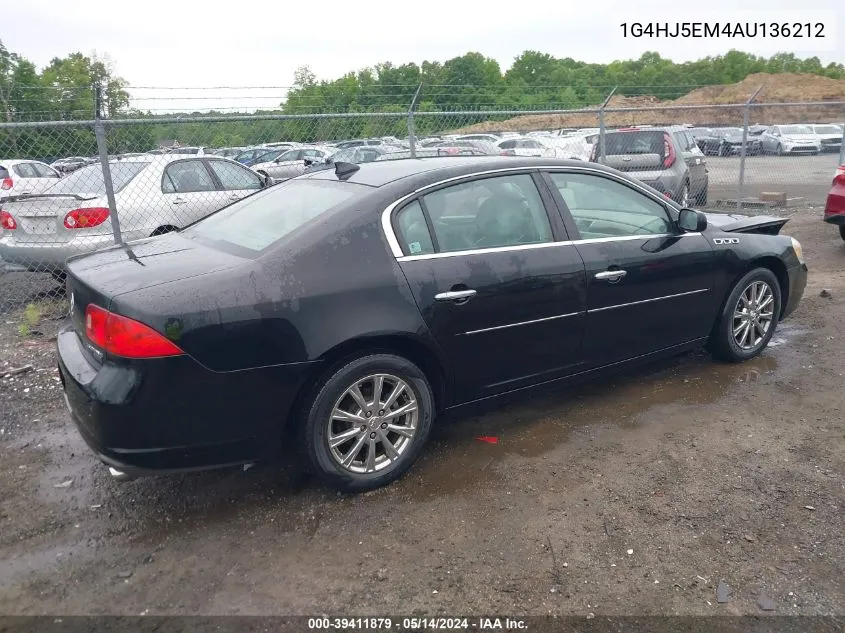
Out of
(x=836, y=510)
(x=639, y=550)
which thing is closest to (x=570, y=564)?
(x=639, y=550)

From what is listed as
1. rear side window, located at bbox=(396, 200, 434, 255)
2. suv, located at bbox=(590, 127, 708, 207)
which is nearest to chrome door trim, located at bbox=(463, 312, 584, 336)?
rear side window, located at bbox=(396, 200, 434, 255)

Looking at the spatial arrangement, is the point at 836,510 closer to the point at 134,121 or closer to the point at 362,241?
the point at 362,241

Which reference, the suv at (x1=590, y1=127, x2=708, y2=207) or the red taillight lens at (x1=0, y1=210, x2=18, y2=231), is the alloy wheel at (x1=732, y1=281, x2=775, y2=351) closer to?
the suv at (x1=590, y1=127, x2=708, y2=207)

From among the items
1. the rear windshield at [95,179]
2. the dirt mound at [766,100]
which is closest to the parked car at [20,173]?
the rear windshield at [95,179]

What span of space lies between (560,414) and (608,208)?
1312 millimetres

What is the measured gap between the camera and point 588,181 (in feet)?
14.1

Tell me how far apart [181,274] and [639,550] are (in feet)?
7.58

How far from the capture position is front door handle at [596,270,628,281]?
13.3 ft

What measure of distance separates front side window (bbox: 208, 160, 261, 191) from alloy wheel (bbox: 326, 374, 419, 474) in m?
5.73

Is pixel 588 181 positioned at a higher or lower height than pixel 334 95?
lower

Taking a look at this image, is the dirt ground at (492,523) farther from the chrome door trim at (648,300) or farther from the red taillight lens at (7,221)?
the red taillight lens at (7,221)

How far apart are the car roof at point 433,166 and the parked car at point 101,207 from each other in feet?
11.8

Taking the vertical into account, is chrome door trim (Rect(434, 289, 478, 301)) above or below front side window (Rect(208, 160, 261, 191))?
below

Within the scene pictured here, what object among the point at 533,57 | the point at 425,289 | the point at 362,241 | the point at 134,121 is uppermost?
the point at 533,57
